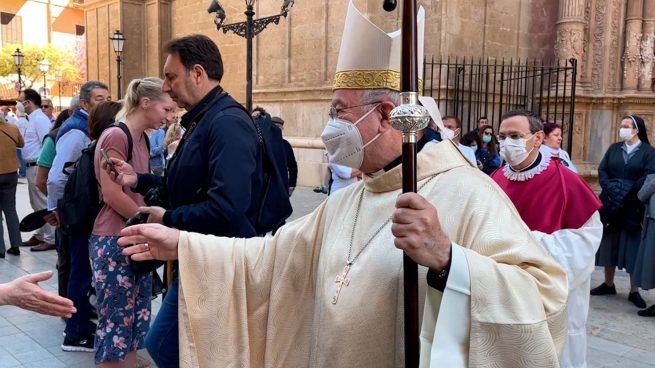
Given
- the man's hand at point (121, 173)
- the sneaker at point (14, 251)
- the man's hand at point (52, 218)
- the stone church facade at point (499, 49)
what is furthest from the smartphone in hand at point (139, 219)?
the stone church facade at point (499, 49)

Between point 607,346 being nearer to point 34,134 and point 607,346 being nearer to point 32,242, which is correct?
point 32,242

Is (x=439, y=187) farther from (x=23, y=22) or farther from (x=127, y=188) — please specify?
(x=23, y=22)

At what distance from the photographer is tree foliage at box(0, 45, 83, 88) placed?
47.5 m

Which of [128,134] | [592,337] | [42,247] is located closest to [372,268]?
[128,134]

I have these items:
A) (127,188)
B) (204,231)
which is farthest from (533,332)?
(127,188)

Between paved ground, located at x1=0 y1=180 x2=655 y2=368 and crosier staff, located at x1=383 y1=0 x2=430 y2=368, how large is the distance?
363cm

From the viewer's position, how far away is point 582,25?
12883mm

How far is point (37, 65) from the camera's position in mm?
47500

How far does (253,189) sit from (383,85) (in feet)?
3.70

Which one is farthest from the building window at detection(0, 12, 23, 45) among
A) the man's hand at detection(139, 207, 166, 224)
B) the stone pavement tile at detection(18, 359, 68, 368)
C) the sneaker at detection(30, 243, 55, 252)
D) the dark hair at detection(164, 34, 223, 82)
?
the man's hand at detection(139, 207, 166, 224)

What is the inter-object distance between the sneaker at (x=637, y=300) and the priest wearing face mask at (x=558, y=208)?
278cm

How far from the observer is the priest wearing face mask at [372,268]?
5.18 ft

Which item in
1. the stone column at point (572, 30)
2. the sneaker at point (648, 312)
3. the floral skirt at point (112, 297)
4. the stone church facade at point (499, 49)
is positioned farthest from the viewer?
the stone column at point (572, 30)

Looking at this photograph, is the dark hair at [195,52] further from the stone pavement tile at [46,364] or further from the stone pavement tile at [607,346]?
the stone pavement tile at [607,346]
